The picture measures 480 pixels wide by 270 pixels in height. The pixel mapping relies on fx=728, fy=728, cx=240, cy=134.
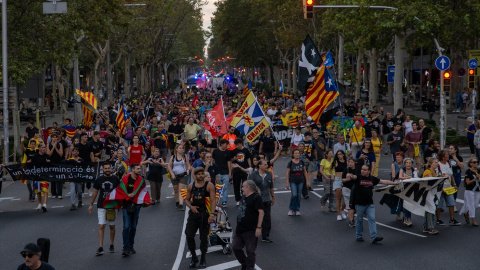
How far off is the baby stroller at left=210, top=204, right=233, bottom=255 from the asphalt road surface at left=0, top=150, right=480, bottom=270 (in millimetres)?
156

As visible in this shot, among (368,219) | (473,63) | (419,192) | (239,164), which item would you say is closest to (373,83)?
(473,63)

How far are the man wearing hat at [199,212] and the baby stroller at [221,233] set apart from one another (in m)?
0.83

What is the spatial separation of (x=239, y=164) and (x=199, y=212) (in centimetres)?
557

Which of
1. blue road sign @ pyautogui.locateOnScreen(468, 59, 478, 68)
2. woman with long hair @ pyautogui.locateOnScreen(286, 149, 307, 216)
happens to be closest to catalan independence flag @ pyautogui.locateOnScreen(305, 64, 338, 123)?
woman with long hair @ pyautogui.locateOnScreen(286, 149, 307, 216)

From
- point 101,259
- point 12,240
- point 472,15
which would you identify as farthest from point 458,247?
point 472,15

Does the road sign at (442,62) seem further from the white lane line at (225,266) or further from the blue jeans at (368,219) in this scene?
the white lane line at (225,266)

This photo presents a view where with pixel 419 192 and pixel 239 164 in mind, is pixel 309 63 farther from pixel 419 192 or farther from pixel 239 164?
pixel 419 192

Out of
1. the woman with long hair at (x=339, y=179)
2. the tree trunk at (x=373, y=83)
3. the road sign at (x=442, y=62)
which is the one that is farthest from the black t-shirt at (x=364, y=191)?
the tree trunk at (x=373, y=83)

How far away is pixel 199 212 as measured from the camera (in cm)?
1108

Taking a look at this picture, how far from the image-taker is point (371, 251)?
39.2 feet

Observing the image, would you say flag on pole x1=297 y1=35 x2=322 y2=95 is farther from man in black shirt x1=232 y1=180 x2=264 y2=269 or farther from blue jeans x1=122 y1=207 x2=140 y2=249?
man in black shirt x1=232 y1=180 x2=264 y2=269

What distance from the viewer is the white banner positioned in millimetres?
13266

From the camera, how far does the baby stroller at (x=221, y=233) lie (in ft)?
39.4

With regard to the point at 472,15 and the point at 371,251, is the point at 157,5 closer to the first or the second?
the point at 472,15
